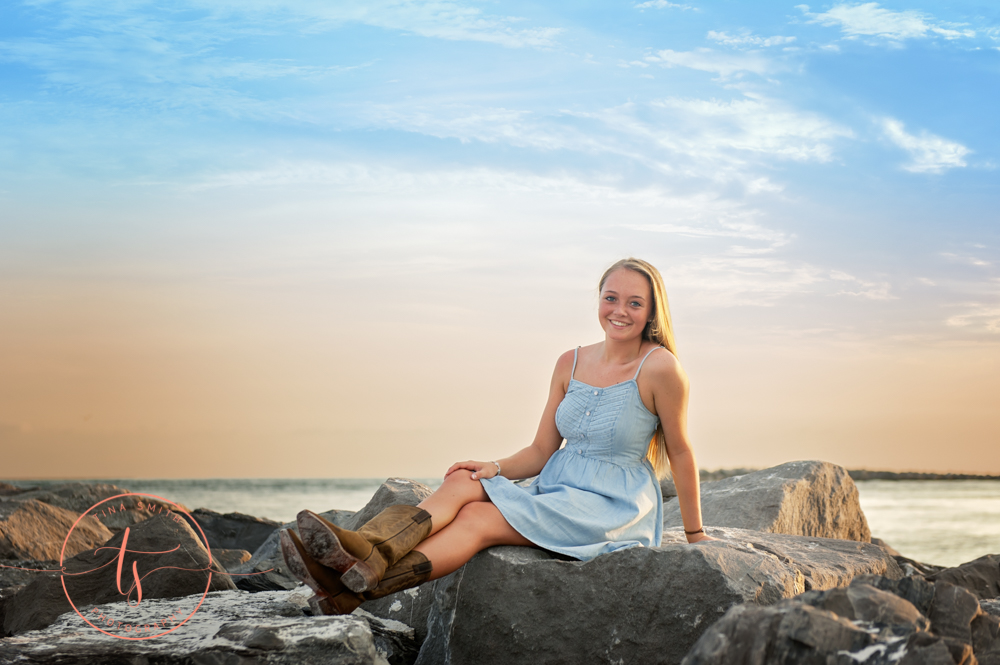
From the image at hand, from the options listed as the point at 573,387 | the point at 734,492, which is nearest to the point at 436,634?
the point at 573,387

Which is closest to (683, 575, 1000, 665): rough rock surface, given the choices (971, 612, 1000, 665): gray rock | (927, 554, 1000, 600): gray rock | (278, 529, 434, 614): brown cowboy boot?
(971, 612, 1000, 665): gray rock

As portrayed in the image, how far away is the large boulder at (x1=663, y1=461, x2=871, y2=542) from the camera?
236 inches

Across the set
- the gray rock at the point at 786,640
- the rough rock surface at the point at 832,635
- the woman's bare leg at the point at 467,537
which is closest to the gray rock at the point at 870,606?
the rough rock surface at the point at 832,635

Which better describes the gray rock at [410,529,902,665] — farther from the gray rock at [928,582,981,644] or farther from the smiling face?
the smiling face

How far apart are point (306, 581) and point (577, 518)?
132 cm

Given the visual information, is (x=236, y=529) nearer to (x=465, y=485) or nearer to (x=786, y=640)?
(x=465, y=485)

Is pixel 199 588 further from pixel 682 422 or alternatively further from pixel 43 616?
pixel 682 422

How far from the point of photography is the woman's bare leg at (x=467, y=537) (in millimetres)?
3602

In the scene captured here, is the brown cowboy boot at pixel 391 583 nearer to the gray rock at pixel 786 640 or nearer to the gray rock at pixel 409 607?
the gray rock at pixel 409 607

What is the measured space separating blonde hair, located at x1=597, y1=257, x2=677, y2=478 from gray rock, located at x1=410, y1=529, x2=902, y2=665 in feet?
2.03

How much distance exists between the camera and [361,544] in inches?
130

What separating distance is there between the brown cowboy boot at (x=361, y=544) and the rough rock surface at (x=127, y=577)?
177 cm

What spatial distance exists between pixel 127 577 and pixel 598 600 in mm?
2982

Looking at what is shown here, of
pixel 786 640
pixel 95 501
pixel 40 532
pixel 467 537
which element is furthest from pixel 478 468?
pixel 95 501
